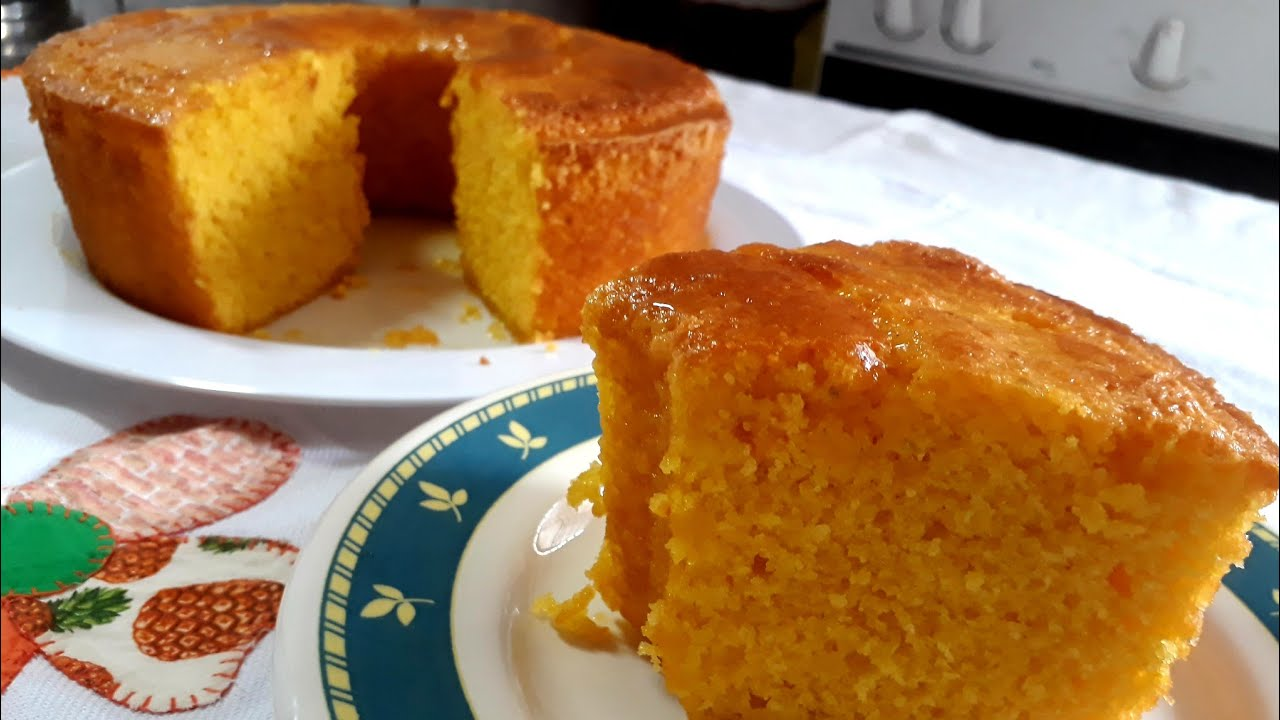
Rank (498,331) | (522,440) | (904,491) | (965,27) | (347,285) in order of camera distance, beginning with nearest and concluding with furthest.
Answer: (904,491)
(522,440)
(498,331)
(347,285)
(965,27)

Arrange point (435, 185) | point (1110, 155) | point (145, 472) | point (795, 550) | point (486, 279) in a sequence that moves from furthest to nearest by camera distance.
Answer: point (1110, 155) → point (435, 185) → point (486, 279) → point (145, 472) → point (795, 550)

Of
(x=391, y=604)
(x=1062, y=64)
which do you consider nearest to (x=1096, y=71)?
(x=1062, y=64)

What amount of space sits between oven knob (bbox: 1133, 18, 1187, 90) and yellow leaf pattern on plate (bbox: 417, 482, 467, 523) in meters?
3.41

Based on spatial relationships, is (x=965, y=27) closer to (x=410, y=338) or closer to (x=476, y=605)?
(x=410, y=338)

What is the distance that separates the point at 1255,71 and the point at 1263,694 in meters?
3.12

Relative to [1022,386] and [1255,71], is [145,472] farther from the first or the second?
[1255,71]

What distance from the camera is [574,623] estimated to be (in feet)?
3.78

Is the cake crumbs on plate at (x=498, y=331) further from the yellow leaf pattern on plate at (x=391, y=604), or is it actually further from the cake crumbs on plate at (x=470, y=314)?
the yellow leaf pattern on plate at (x=391, y=604)

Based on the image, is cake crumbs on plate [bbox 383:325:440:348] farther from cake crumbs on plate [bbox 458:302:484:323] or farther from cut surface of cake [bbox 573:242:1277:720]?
cut surface of cake [bbox 573:242:1277:720]

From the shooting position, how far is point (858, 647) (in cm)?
107

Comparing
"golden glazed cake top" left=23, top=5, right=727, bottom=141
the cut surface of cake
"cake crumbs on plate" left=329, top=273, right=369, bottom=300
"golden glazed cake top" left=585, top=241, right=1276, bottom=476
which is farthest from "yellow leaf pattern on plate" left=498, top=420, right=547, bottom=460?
"cake crumbs on plate" left=329, top=273, right=369, bottom=300

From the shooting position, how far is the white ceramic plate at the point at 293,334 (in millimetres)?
1514

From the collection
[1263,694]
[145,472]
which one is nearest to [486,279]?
[145,472]

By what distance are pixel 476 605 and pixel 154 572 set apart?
460 mm
